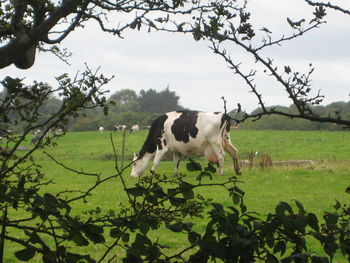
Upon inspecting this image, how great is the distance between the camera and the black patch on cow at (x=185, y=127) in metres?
21.8

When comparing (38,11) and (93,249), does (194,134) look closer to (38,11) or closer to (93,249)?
(93,249)

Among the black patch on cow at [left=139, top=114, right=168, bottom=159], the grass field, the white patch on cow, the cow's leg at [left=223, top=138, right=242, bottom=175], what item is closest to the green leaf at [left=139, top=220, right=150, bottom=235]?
the grass field

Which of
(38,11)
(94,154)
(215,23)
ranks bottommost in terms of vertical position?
(94,154)

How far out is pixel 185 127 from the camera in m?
21.9

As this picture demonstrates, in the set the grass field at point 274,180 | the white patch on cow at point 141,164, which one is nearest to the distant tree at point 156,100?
the grass field at point 274,180

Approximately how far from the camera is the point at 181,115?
73.2 feet

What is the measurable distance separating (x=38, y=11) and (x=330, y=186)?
→ 14135 mm

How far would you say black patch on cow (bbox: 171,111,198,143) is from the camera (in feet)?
71.4

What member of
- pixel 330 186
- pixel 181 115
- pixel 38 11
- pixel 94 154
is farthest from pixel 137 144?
pixel 38 11

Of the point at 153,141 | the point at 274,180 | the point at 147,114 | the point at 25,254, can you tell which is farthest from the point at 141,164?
the point at 147,114

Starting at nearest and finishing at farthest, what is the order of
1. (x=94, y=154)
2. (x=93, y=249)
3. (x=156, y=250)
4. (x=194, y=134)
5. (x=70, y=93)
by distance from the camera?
(x=156, y=250)
(x=70, y=93)
(x=93, y=249)
(x=194, y=134)
(x=94, y=154)

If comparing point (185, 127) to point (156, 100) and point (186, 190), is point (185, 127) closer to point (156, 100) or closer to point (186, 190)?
point (186, 190)

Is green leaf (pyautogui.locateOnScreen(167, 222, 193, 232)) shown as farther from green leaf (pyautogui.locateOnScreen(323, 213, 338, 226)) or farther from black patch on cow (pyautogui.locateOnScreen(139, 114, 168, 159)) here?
black patch on cow (pyautogui.locateOnScreen(139, 114, 168, 159))

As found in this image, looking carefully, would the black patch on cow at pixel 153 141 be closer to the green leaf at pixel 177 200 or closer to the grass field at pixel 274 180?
the grass field at pixel 274 180
